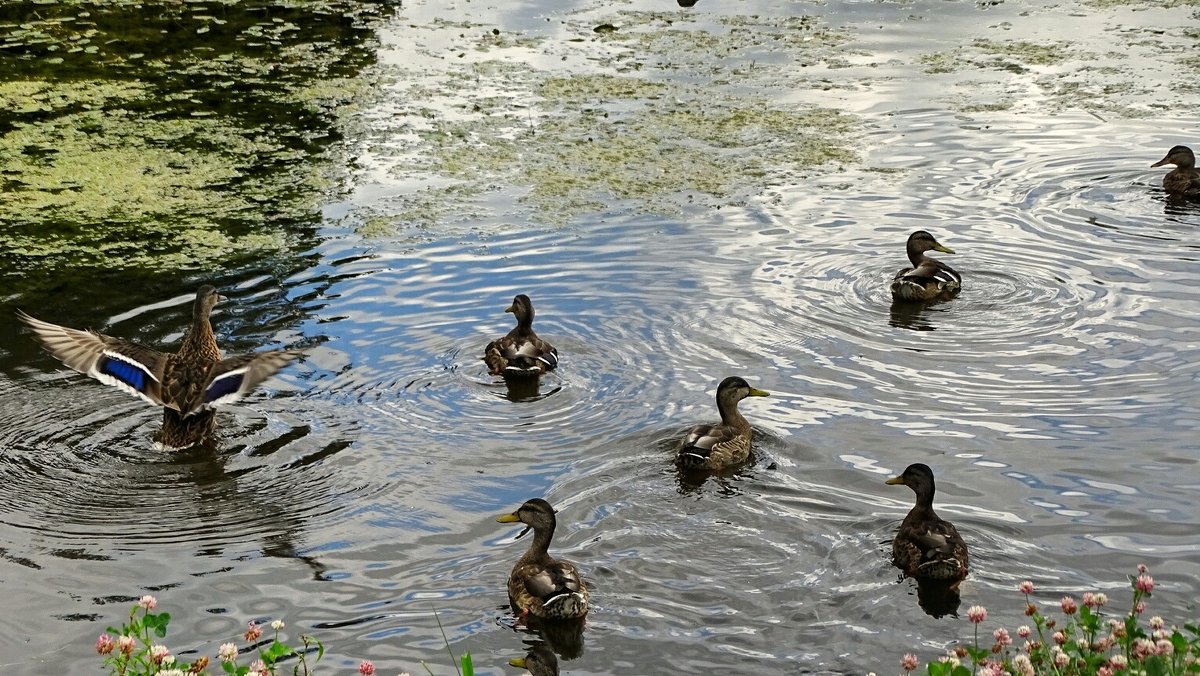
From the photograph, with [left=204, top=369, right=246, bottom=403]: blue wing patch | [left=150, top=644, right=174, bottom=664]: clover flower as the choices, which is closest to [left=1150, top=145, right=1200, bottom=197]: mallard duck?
[left=204, top=369, right=246, bottom=403]: blue wing patch

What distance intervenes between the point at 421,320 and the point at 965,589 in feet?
18.4

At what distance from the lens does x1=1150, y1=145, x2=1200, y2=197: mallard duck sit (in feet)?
45.8

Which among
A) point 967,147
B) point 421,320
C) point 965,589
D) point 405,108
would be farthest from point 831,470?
point 405,108

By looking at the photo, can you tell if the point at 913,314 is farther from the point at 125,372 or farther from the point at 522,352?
the point at 125,372

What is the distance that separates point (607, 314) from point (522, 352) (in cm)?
148

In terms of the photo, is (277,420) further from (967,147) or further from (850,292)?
(967,147)

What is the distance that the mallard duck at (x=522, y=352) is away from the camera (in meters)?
10.4

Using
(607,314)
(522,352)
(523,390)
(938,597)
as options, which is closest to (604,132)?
(607,314)

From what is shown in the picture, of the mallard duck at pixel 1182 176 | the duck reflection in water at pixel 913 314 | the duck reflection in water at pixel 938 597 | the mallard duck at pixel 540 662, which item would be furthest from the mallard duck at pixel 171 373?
the mallard duck at pixel 1182 176

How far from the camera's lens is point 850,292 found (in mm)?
12148

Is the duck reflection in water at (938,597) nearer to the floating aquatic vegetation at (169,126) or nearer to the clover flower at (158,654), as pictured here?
the clover flower at (158,654)

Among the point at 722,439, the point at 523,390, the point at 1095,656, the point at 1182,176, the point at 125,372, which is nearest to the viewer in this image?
the point at 1095,656

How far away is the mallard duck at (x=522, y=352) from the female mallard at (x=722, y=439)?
1.57 m

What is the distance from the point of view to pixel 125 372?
958 cm
